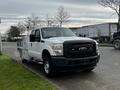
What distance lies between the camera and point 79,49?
983cm

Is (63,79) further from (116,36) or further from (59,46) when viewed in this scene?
(116,36)

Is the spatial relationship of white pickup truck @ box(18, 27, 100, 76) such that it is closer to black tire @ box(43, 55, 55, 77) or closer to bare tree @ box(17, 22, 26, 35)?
black tire @ box(43, 55, 55, 77)

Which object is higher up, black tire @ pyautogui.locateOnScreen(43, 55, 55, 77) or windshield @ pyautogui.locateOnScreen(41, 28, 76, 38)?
windshield @ pyautogui.locateOnScreen(41, 28, 76, 38)

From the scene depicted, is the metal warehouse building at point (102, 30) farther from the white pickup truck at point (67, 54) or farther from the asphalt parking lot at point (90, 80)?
the white pickup truck at point (67, 54)

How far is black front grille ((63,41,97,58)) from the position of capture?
31.7ft

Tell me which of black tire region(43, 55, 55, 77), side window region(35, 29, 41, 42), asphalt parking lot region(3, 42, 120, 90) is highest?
side window region(35, 29, 41, 42)

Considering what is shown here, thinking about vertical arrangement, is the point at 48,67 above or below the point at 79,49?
below

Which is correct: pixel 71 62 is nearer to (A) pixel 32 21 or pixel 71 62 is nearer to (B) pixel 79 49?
(B) pixel 79 49

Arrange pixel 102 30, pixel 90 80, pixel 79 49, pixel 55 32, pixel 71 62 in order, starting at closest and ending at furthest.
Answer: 1. pixel 90 80
2. pixel 71 62
3. pixel 79 49
4. pixel 55 32
5. pixel 102 30

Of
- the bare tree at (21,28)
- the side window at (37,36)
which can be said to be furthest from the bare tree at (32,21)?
the side window at (37,36)

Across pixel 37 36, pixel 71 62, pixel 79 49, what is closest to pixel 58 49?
pixel 71 62

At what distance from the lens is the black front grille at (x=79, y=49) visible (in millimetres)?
9648

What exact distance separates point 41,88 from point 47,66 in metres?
2.39

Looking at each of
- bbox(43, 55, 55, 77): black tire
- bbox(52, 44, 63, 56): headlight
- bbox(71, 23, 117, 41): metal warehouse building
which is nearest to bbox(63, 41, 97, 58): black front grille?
bbox(52, 44, 63, 56): headlight
